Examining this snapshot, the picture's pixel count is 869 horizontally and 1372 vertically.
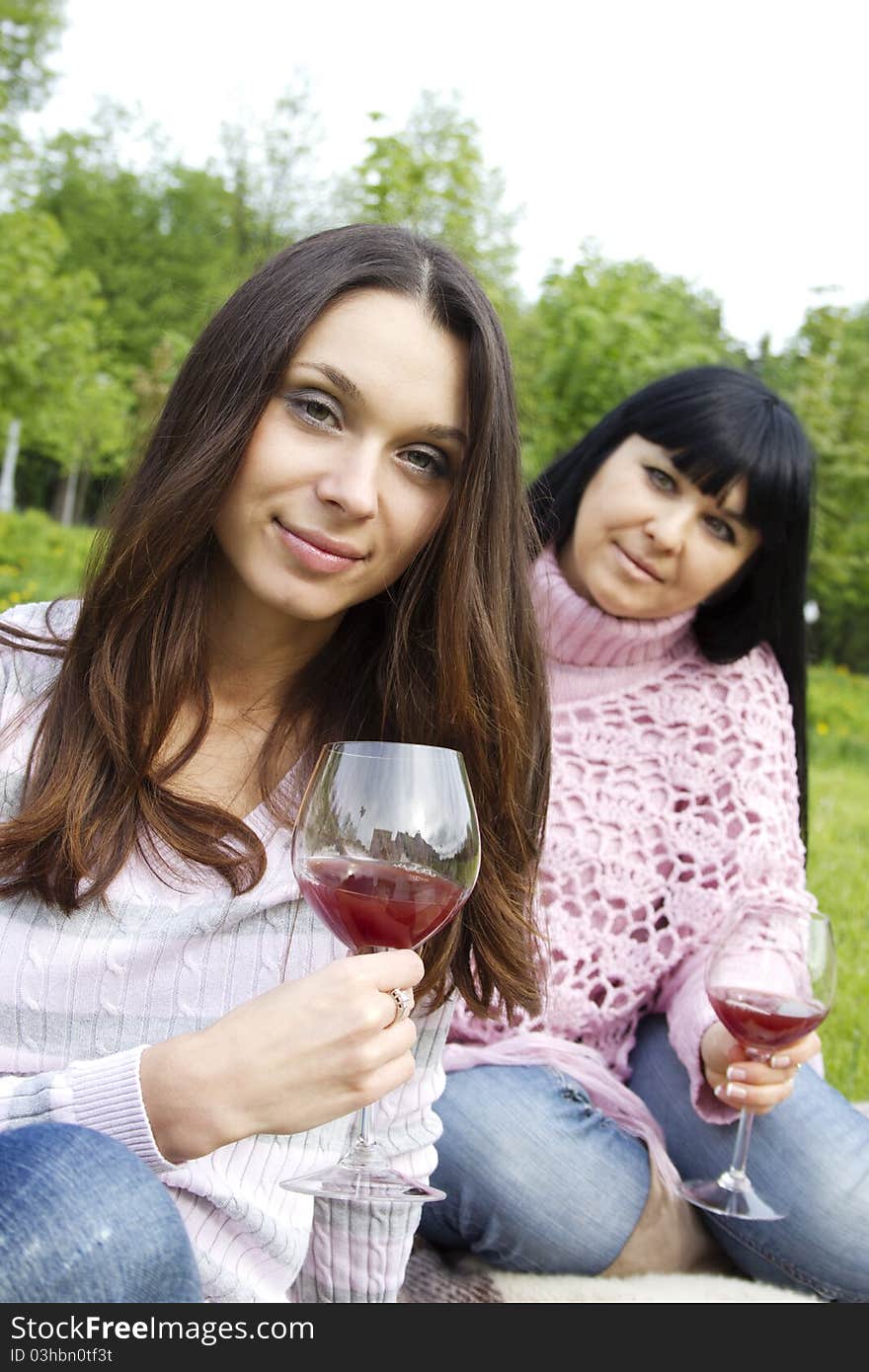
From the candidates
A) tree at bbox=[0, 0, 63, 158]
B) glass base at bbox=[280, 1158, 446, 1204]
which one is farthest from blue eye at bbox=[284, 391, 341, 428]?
tree at bbox=[0, 0, 63, 158]

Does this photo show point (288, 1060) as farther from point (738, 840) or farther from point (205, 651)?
point (738, 840)

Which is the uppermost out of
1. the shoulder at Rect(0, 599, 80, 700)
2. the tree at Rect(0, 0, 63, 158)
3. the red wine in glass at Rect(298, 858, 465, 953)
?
the tree at Rect(0, 0, 63, 158)

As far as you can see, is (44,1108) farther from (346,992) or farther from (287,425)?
(287,425)

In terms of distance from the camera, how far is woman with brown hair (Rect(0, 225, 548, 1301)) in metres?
2.23

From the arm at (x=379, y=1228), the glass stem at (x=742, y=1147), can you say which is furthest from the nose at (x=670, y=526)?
the arm at (x=379, y=1228)

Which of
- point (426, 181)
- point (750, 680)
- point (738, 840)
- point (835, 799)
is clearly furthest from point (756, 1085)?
point (426, 181)

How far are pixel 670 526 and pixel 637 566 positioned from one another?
142mm

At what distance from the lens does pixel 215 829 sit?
2.34 m

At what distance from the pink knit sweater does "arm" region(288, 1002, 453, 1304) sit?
89 centimetres

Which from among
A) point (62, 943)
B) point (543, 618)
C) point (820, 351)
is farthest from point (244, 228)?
point (62, 943)

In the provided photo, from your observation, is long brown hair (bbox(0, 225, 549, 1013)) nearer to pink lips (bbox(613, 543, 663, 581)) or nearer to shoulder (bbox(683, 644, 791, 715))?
pink lips (bbox(613, 543, 663, 581))

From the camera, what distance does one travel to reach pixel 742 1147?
3021mm

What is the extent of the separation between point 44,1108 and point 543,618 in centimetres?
211

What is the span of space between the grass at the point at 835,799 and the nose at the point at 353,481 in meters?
0.76
